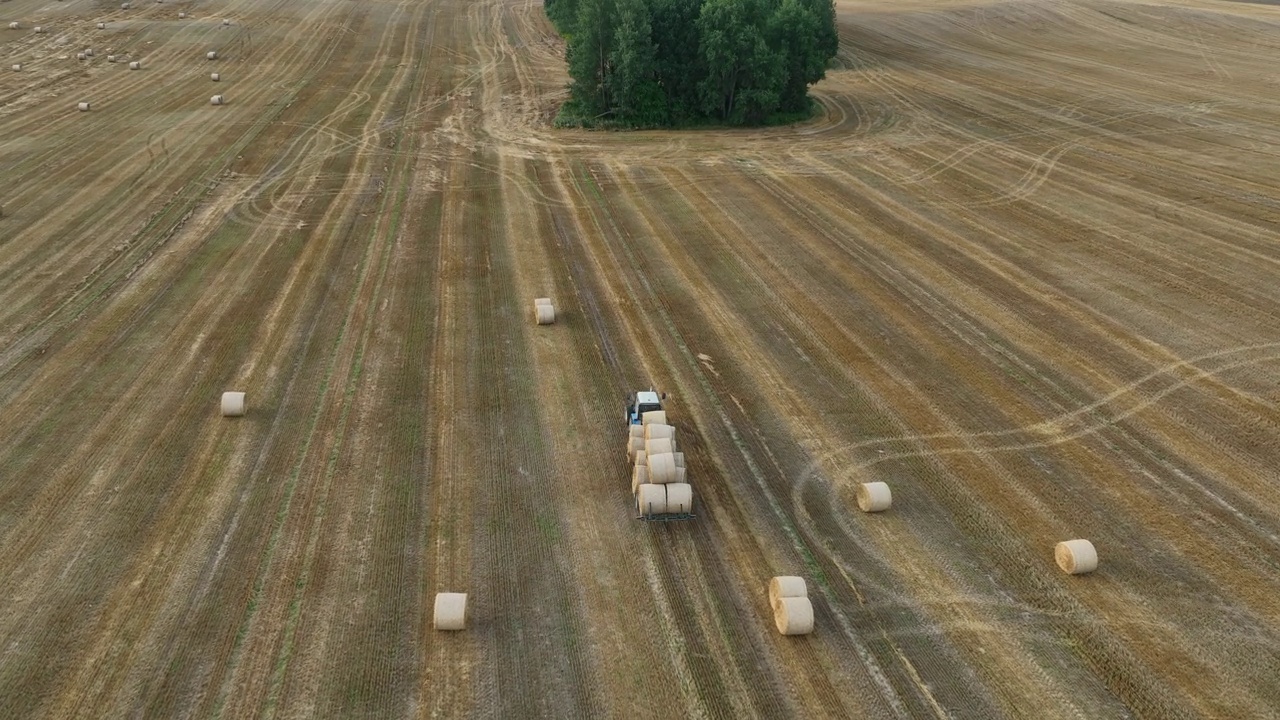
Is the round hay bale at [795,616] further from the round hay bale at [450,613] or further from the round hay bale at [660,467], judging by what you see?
the round hay bale at [450,613]

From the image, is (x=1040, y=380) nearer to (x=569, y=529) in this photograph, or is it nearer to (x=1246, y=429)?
(x=1246, y=429)

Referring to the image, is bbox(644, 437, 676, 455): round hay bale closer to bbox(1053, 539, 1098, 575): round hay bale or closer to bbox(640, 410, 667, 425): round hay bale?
bbox(640, 410, 667, 425): round hay bale

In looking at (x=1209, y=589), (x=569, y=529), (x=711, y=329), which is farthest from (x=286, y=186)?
(x=1209, y=589)

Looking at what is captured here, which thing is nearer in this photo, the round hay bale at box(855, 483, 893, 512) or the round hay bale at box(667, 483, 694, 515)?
the round hay bale at box(667, 483, 694, 515)

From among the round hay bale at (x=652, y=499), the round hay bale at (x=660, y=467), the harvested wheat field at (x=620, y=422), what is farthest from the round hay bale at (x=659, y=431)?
the harvested wheat field at (x=620, y=422)

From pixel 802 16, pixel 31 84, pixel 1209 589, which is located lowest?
pixel 1209 589

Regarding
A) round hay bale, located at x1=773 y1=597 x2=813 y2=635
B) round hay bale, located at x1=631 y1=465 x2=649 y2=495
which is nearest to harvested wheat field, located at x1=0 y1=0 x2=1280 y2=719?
round hay bale, located at x1=773 y1=597 x2=813 y2=635
